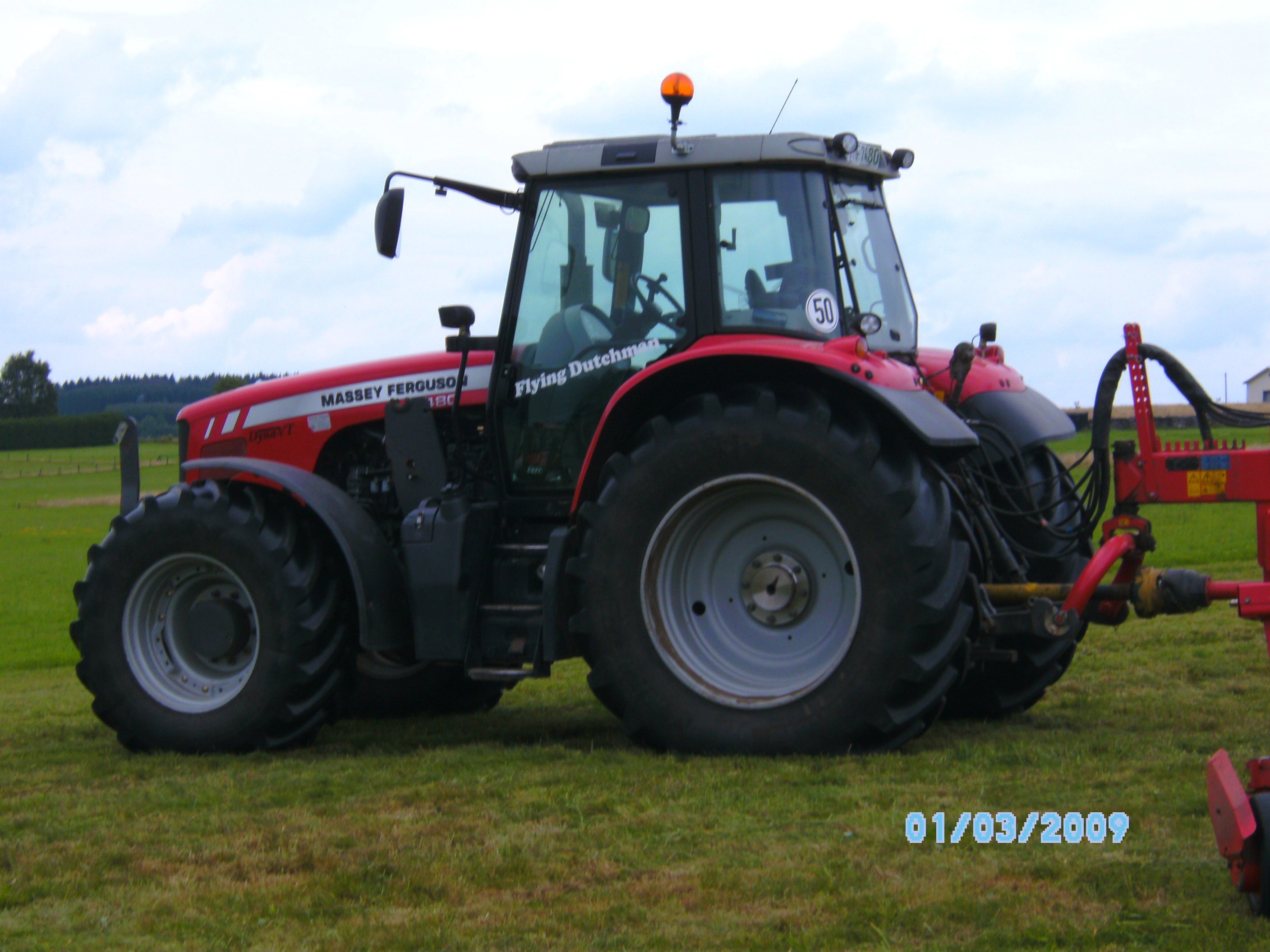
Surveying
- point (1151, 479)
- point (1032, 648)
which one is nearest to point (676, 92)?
point (1151, 479)

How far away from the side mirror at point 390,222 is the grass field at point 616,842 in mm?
2171

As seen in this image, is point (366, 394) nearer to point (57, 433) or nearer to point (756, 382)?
point (756, 382)

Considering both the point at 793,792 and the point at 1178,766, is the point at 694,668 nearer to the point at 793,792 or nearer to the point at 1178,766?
the point at 793,792

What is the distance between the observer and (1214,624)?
355 inches

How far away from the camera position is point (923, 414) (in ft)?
17.6

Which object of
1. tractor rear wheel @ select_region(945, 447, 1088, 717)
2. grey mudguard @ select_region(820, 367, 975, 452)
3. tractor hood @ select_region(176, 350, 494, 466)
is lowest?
tractor rear wheel @ select_region(945, 447, 1088, 717)

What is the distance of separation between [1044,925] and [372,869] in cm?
184

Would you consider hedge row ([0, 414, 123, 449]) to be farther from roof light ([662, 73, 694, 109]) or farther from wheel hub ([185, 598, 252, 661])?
roof light ([662, 73, 694, 109])

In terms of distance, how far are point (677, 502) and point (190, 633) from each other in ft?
7.82

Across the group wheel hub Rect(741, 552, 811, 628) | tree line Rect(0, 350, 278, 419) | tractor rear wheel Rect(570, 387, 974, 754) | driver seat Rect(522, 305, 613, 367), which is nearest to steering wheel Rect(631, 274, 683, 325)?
driver seat Rect(522, 305, 613, 367)

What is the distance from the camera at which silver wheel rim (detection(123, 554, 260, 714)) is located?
6.42 m

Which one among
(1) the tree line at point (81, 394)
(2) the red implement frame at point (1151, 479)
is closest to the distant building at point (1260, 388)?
(2) the red implement frame at point (1151, 479)
